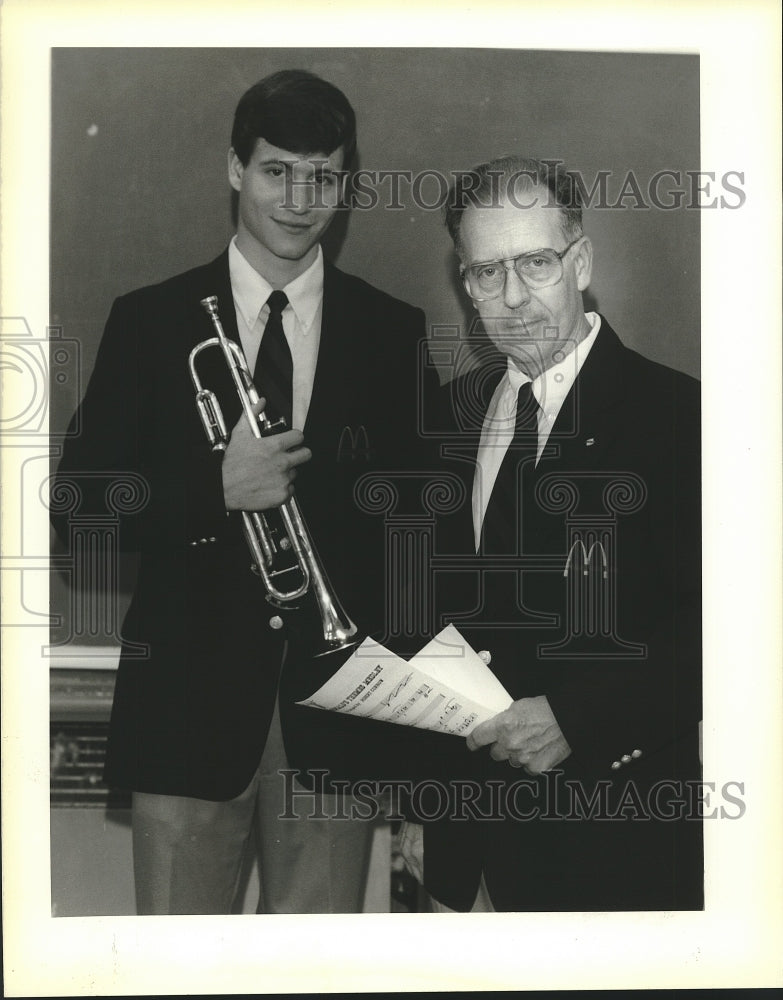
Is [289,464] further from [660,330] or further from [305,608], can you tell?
[660,330]

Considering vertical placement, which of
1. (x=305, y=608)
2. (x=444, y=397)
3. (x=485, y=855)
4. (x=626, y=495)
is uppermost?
(x=444, y=397)

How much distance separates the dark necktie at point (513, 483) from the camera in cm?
204

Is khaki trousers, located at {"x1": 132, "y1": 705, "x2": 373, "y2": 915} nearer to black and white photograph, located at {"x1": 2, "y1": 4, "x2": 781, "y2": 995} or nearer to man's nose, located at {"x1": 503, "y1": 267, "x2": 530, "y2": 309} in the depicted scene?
black and white photograph, located at {"x1": 2, "y1": 4, "x2": 781, "y2": 995}

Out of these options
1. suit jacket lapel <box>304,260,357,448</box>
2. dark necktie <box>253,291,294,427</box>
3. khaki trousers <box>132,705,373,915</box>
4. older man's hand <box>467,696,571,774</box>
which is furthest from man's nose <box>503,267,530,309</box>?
khaki trousers <box>132,705,373,915</box>

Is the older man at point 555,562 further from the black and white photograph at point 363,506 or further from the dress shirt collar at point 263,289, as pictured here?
the dress shirt collar at point 263,289

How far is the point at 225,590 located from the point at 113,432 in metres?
0.35

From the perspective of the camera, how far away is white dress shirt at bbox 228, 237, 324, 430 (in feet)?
6.68

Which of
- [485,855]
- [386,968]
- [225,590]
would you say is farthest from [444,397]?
[386,968]

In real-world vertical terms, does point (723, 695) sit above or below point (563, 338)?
below

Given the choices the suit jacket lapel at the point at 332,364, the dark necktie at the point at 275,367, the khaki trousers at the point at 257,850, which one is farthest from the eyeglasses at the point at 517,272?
the khaki trousers at the point at 257,850

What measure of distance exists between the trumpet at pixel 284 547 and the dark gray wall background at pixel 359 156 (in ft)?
0.82

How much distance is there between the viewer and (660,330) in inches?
81.1

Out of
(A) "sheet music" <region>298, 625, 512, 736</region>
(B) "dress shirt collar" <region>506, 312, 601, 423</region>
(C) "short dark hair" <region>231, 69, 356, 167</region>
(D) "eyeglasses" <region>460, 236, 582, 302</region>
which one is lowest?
(A) "sheet music" <region>298, 625, 512, 736</region>

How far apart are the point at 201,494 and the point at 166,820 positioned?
60 cm
